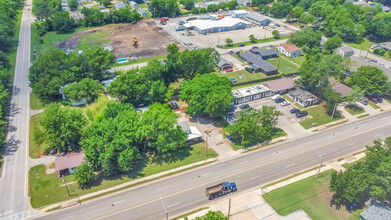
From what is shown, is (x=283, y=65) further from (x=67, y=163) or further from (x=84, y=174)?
(x=67, y=163)

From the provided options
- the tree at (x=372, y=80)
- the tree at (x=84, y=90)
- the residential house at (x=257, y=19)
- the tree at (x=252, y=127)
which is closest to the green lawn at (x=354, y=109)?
the tree at (x=372, y=80)

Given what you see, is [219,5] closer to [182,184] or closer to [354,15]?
[354,15]

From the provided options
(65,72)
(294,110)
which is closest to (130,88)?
(65,72)

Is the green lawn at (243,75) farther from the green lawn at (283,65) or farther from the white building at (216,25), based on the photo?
the white building at (216,25)

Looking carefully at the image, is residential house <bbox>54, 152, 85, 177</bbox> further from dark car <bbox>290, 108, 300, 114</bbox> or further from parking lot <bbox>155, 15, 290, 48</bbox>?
parking lot <bbox>155, 15, 290, 48</bbox>

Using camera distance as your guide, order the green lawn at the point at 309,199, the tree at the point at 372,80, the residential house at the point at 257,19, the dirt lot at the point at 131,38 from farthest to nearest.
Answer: the residential house at the point at 257,19 < the dirt lot at the point at 131,38 < the tree at the point at 372,80 < the green lawn at the point at 309,199

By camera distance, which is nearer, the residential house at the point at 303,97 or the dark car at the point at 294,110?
the dark car at the point at 294,110

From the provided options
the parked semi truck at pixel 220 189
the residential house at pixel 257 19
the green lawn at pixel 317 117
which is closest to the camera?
the parked semi truck at pixel 220 189

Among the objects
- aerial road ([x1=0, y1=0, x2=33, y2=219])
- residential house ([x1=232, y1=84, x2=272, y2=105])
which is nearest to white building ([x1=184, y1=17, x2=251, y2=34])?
residential house ([x1=232, y1=84, x2=272, y2=105])
